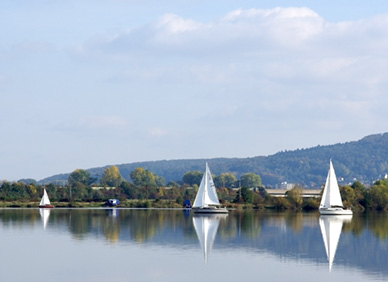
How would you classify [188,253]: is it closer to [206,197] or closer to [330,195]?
[206,197]

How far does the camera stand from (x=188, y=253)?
4162 cm

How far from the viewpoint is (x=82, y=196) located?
140375mm

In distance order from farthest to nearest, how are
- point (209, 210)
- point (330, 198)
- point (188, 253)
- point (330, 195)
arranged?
point (330, 195) → point (330, 198) → point (209, 210) → point (188, 253)

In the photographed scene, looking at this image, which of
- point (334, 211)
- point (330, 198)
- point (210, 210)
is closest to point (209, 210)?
point (210, 210)

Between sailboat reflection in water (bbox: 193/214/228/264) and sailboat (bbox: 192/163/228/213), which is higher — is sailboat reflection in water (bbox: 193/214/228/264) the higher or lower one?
the lower one

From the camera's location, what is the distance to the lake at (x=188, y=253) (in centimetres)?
3334

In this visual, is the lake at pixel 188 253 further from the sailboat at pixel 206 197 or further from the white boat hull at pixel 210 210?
the sailboat at pixel 206 197

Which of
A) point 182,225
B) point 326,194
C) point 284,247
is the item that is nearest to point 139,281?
point 284,247

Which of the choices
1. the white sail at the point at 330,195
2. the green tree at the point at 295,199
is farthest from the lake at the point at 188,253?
the green tree at the point at 295,199

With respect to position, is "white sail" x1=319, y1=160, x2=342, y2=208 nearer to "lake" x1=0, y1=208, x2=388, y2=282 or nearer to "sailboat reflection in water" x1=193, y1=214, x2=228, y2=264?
"lake" x1=0, y1=208, x2=388, y2=282

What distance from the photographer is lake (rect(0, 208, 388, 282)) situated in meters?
33.3

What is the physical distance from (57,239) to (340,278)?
72.7 feet

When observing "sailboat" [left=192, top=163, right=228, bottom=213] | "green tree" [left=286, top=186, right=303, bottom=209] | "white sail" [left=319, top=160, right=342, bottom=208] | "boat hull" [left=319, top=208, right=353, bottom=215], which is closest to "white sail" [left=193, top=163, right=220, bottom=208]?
"sailboat" [left=192, top=163, right=228, bottom=213]

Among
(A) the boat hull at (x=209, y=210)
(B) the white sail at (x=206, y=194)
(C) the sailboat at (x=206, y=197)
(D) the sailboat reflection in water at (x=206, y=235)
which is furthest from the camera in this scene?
(B) the white sail at (x=206, y=194)
